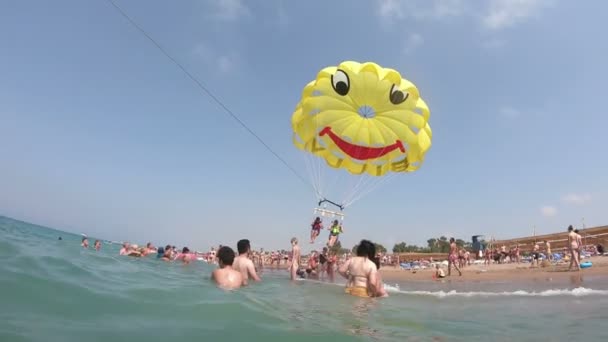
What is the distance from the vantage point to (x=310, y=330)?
12.6ft

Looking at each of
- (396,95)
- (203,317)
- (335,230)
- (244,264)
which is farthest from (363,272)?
(335,230)

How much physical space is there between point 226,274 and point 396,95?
7808 millimetres

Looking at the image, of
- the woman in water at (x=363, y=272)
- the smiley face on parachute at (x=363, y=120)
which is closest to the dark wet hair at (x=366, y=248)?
the woman in water at (x=363, y=272)

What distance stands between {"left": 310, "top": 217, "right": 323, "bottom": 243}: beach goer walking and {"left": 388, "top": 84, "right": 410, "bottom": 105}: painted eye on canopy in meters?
6.89

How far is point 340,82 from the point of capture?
38.4ft

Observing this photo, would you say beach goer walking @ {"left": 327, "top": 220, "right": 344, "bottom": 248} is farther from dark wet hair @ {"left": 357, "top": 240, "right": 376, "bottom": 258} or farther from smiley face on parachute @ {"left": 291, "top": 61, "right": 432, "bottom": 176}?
dark wet hair @ {"left": 357, "top": 240, "right": 376, "bottom": 258}

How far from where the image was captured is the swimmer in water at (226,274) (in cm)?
639

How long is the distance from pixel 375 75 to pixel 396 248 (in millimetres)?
54492

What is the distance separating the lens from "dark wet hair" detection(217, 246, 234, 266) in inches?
256

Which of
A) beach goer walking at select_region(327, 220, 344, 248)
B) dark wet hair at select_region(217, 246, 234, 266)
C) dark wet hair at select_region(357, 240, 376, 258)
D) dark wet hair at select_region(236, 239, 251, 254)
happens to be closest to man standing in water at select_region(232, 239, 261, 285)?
dark wet hair at select_region(236, 239, 251, 254)

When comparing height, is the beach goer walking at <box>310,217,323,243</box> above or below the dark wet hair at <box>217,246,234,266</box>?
above

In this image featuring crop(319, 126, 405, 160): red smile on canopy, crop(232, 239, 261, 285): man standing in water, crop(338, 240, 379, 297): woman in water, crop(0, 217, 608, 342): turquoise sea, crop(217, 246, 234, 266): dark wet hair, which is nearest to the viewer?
crop(0, 217, 608, 342): turquoise sea

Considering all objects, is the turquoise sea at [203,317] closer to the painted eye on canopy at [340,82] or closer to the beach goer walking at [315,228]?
the painted eye on canopy at [340,82]

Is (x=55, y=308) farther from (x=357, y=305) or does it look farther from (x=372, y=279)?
(x=372, y=279)
